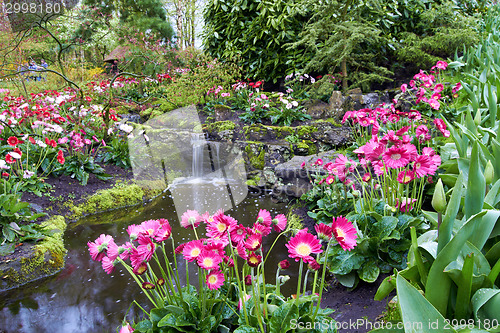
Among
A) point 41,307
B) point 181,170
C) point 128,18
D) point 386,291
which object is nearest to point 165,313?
point 386,291

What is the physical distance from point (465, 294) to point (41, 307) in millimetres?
2648

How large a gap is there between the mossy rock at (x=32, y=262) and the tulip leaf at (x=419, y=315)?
2.92m

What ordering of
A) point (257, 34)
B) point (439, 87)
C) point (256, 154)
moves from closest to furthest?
point (439, 87), point (256, 154), point (257, 34)

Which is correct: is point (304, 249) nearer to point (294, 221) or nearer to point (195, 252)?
point (195, 252)

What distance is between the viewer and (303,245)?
3.09 feet

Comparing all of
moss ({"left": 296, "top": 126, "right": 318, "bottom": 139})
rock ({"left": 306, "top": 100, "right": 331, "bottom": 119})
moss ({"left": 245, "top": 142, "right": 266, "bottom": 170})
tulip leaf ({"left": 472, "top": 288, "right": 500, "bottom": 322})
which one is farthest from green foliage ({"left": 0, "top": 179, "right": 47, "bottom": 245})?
rock ({"left": 306, "top": 100, "right": 331, "bottom": 119})

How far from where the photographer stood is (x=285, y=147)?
477 cm

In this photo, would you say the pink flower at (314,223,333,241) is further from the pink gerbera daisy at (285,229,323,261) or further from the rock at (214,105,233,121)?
the rock at (214,105,233,121)

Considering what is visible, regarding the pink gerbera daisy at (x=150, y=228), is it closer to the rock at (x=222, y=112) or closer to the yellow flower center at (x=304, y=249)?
the yellow flower center at (x=304, y=249)

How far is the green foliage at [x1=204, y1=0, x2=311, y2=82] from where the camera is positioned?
6.45m

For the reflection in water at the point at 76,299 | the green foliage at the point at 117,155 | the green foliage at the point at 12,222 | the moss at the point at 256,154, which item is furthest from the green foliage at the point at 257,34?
the green foliage at the point at 12,222

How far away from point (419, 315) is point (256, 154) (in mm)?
4106

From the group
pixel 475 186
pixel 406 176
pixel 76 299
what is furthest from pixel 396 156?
pixel 76 299

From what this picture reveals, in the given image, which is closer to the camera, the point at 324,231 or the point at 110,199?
the point at 324,231
